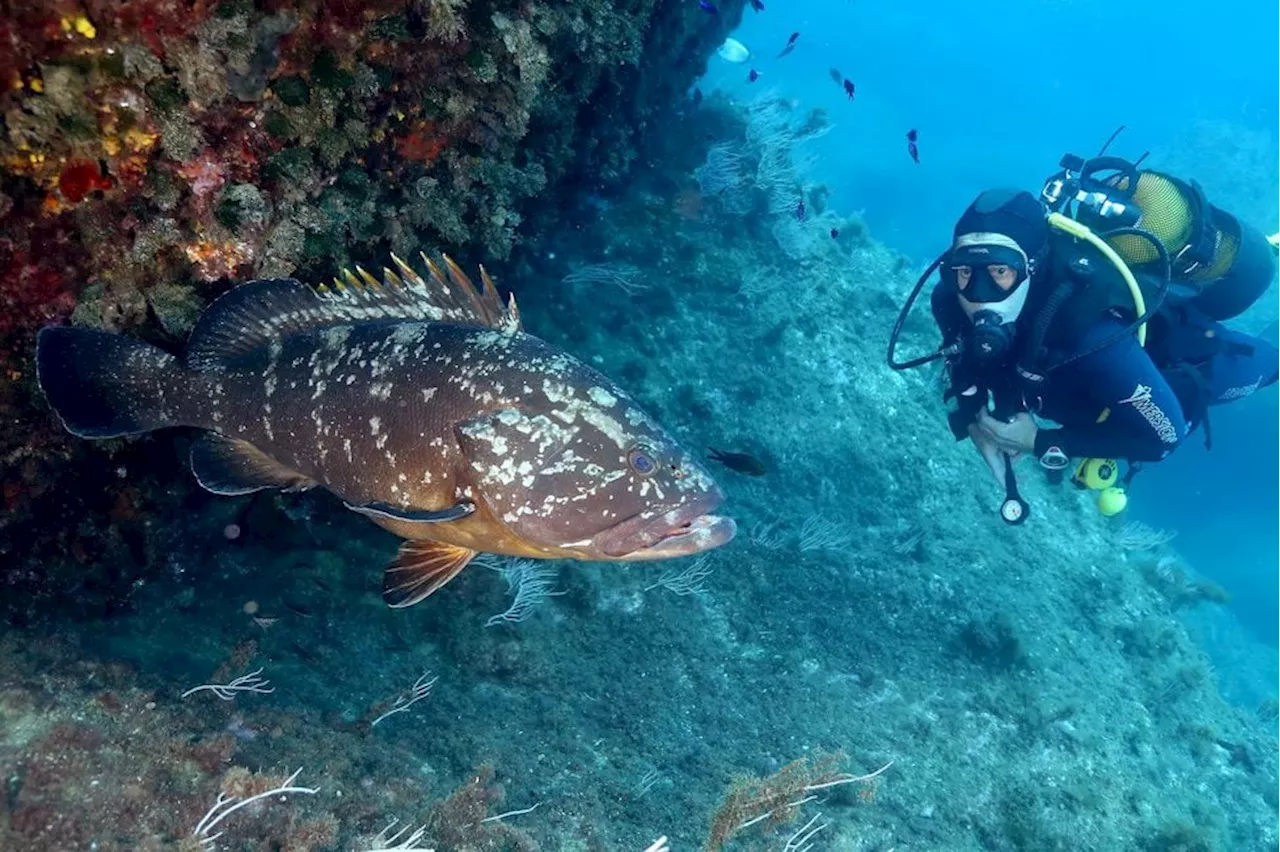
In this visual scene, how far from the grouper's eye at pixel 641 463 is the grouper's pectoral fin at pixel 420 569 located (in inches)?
37.4

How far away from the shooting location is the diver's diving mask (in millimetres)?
5617

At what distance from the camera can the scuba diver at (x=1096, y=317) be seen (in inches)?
223

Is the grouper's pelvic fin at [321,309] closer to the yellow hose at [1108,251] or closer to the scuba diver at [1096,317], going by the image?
the scuba diver at [1096,317]

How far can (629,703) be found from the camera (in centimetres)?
541

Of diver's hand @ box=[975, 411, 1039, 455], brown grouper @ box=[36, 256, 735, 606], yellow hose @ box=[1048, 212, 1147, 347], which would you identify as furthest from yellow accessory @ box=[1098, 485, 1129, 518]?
brown grouper @ box=[36, 256, 735, 606]

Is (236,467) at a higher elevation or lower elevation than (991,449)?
lower

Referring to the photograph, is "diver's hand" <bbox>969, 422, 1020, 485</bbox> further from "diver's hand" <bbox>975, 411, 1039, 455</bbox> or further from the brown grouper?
the brown grouper

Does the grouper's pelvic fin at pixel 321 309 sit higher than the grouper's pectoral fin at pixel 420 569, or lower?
higher

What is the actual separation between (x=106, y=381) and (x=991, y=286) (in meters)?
5.90

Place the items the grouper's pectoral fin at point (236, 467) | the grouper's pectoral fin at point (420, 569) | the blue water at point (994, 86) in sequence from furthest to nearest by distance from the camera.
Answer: the blue water at point (994, 86), the grouper's pectoral fin at point (236, 467), the grouper's pectoral fin at point (420, 569)

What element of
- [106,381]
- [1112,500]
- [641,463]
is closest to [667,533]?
[641,463]

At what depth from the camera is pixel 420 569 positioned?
10.9 feet

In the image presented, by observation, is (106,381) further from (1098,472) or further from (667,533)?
(1098,472)

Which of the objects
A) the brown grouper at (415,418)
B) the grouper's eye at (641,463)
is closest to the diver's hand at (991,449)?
the brown grouper at (415,418)
